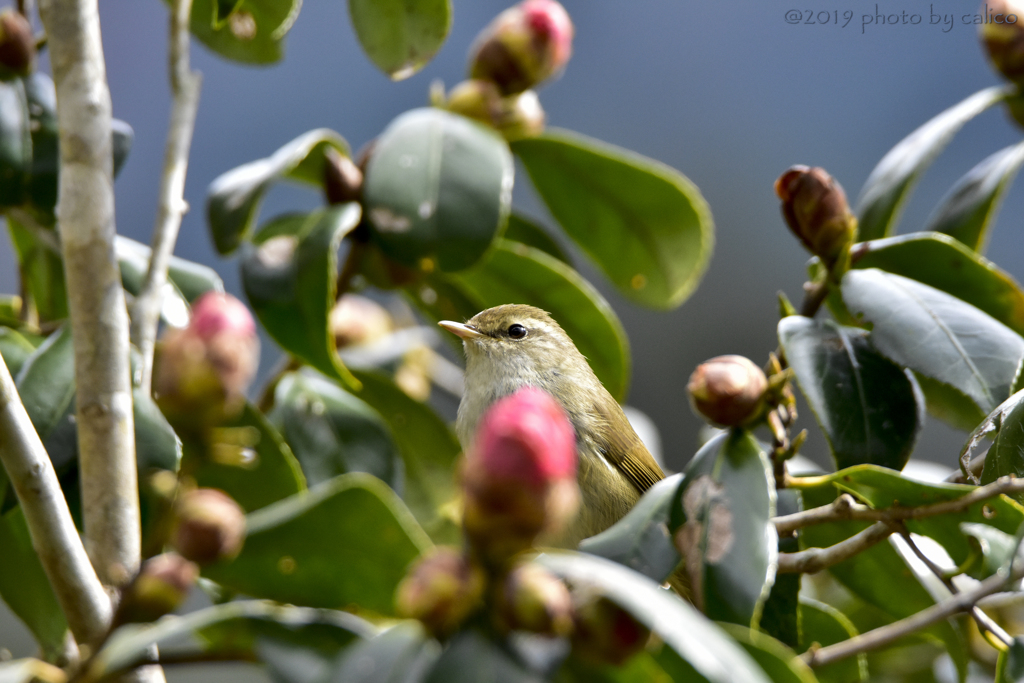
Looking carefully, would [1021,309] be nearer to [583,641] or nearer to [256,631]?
[583,641]

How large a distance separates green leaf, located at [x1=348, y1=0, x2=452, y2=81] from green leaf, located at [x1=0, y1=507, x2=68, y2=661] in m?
1.02

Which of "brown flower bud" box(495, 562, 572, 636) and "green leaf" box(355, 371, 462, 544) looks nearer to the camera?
"brown flower bud" box(495, 562, 572, 636)

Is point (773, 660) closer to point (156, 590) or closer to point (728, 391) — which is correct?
point (728, 391)

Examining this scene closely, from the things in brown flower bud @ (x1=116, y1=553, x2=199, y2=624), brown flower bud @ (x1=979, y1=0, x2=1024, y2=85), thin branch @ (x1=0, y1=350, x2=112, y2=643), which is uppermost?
brown flower bud @ (x1=979, y1=0, x2=1024, y2=85)

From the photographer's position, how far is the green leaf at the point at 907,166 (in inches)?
80.1

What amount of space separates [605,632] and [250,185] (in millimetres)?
1360

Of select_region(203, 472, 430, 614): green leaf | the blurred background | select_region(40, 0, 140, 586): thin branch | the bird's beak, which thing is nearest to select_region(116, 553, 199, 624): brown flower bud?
select_region(203, 472, 430, 614): green leaf

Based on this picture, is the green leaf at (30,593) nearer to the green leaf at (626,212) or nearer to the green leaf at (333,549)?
the green leaf at (333,549)

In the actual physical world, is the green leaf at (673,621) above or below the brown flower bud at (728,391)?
above

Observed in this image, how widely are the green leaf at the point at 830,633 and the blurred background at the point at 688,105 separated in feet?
12.7

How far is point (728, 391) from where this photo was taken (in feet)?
4.02

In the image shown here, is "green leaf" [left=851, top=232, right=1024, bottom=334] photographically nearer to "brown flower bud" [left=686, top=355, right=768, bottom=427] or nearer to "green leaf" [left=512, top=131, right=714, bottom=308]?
"green leaf" [left=512, top=131, right=714, bottom=308]

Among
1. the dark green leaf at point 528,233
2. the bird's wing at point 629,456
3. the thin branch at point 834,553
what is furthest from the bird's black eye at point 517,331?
the thin branch at point 834,553

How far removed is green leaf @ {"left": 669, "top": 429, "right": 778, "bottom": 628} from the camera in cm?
106
